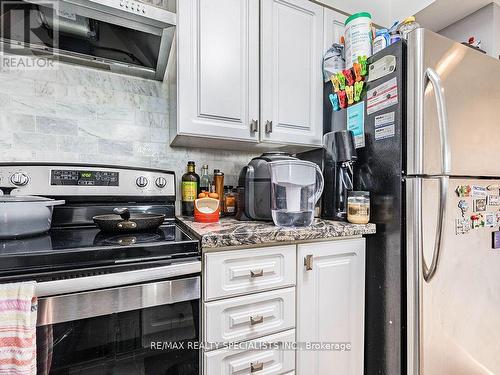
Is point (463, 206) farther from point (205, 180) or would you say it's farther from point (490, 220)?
point (205, 180)

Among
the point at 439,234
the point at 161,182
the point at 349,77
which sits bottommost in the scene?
the point at 439,234

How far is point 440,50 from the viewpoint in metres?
1.02

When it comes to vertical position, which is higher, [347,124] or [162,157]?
[347,124]

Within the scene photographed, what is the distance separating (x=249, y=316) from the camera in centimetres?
89

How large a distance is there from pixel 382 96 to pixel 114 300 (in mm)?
1237

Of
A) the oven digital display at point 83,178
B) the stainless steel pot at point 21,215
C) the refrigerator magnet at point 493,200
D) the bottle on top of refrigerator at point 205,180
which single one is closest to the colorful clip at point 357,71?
the refrigerator magnet at point 493,200

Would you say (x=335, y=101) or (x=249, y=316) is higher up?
(x=335, y=101)

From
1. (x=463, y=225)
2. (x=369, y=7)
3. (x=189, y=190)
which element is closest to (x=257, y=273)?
(x=189, y=190)

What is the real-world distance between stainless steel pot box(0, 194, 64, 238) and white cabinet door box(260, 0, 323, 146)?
0.97m

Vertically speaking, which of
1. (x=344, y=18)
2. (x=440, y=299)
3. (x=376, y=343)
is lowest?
(x=376, y=343)

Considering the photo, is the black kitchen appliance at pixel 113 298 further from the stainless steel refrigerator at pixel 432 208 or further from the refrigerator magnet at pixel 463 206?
the refrigerator magnet at pixel 463 206

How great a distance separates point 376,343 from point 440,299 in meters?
0.32

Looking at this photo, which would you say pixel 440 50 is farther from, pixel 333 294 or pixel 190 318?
pixel 190 318

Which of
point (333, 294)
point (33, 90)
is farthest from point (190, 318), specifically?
point (33, 90)
